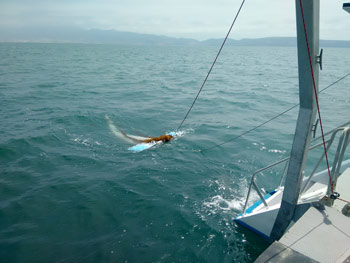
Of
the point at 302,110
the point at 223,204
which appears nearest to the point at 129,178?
the point at 223,204

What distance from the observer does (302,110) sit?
6289mm

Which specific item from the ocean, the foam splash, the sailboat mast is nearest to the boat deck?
the sailboat mast

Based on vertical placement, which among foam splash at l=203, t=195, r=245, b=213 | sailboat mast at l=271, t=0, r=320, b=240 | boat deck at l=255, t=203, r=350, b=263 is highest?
sailboat mast at l=271, t=0, r=320, b=240

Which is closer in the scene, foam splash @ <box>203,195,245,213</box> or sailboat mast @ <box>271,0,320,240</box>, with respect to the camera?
sailboat mast @ <box>271,0,320,240</box>

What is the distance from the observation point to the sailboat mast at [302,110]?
535 centimetres

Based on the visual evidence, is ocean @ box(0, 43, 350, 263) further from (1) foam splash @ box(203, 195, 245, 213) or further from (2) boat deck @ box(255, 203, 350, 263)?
(2) boat deck @ box(255, 203, 350, 263)

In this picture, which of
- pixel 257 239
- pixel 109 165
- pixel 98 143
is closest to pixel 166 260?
pixel 257 239

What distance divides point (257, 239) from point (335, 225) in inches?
110

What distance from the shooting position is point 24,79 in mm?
37500

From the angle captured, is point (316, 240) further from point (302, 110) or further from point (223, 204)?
point (223, 204)

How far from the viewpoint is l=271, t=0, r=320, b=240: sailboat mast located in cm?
535

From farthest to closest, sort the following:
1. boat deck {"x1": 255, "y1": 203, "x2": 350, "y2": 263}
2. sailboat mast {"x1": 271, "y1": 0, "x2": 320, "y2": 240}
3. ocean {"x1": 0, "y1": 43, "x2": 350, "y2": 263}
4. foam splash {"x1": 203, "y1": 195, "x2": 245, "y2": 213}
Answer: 1. foam splash {"x1": 203, "y1": 195, "x2": 245, "y2": 213}
2. ocean {"x1": 0, "y1": 43, "x2": 350, "y2": 263}
3. sailboat mast {"x1": 271, "y1": 0, "x2": 320, "y2": 240}
4. boat deck {"x1": 255, "y1": 203, "x2": 350, "y2": 263}

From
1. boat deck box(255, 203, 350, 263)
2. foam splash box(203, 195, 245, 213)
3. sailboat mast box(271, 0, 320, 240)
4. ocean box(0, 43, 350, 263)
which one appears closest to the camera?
boat deck box(255, 203, 350, 263)

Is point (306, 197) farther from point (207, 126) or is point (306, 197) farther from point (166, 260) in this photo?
point (207, 126)
